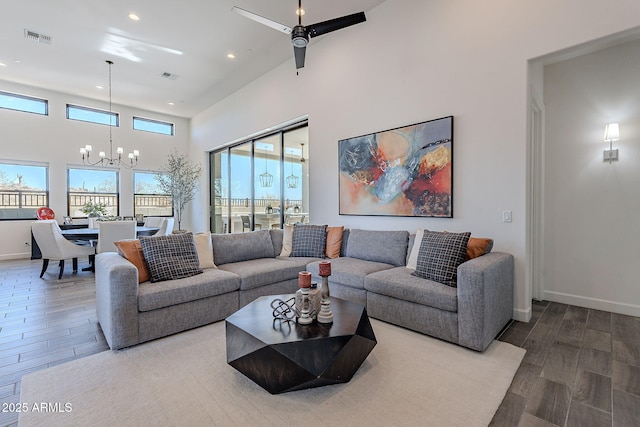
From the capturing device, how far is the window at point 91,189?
741cm

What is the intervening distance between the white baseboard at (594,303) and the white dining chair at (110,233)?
6.19m

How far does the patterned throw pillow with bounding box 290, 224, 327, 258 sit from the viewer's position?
4.20 m

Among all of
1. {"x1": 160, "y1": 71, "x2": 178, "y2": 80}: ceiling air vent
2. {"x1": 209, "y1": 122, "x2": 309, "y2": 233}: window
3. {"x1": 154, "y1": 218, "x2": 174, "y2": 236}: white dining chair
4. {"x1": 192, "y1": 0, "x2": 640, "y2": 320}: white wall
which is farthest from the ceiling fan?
{"x1": 154, "y1": 218, "x2": 174, "y2": 236}: white dining chair

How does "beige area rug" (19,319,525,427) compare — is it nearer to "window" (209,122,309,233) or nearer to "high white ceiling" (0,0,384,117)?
"window" (209,122,309,233)

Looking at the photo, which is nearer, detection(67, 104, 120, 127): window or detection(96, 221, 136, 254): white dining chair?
detection(96, 221, 136, 254): white dining chair

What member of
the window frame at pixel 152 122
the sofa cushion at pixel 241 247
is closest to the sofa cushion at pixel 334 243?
the sofa cushion at pixel 241 247

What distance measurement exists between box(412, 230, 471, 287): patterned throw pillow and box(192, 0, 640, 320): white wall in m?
0.63

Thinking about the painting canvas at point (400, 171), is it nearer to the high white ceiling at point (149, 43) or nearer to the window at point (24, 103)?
the high white ceiling at point (149, 43)

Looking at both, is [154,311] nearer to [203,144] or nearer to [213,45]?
[213,45]

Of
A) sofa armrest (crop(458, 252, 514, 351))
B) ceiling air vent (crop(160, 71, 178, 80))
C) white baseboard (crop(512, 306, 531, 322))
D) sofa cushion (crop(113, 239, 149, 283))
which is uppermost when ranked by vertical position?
ceiling air vent (crop(160, 71, 178, 80))

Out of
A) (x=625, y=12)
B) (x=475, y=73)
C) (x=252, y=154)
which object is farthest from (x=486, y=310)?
(x=252, y=154)

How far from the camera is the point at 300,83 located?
5332 mm

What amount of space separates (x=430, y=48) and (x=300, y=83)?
2.47 m

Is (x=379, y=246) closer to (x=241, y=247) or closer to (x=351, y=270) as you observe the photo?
(x=351, y=270)
